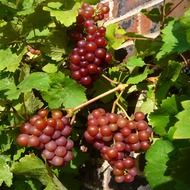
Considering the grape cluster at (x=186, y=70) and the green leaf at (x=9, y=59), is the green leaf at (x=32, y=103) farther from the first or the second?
the grape cluster at (x=186, y=70)

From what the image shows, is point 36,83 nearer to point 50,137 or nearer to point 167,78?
point 50,137

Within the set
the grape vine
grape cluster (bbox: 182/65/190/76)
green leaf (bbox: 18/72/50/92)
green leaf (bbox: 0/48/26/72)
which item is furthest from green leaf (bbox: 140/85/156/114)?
green leaf (bbox: 0/48/26/72)

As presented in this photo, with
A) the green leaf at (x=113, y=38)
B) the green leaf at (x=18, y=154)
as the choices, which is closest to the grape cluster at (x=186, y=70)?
the green leaf at (x=113, y=38)

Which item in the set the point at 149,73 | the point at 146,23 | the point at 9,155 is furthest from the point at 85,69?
the point at 9,155

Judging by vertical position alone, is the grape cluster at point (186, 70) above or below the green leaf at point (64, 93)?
above

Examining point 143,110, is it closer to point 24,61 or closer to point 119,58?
point 119,58
